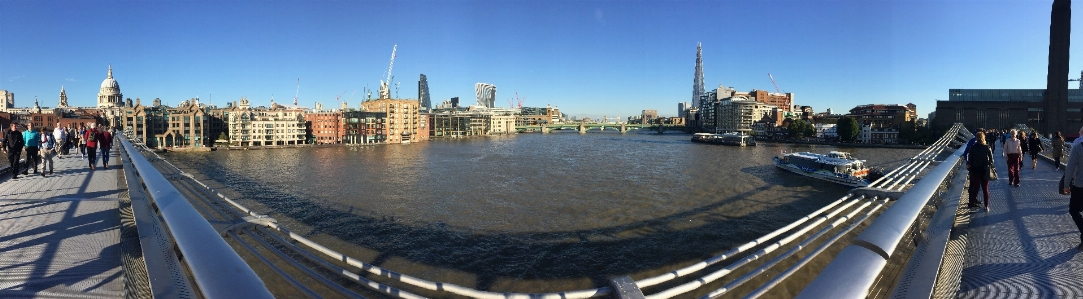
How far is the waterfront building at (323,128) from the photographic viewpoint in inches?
1120

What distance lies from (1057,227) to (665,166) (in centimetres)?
1263

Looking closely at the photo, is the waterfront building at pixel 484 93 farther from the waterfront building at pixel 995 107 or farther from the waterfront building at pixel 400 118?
the waterfront building at pixel 995 107

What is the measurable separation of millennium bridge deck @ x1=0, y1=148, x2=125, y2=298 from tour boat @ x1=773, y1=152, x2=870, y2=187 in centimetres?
1131

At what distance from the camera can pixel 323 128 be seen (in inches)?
1127

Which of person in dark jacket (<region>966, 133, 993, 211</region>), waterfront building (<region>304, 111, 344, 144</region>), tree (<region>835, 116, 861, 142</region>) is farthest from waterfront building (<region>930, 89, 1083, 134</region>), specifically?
waterfront building (<region>304, 111, 344, 144</region>)

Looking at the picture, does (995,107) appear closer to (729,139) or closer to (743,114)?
(729,139)

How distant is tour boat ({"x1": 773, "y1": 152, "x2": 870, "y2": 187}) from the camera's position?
10.6 meters

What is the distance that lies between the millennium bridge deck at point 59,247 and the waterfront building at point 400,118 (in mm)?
30580

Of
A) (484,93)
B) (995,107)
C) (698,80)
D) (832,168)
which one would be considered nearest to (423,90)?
(484,93)

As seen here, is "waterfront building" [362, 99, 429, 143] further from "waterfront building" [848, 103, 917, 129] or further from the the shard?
the the shard

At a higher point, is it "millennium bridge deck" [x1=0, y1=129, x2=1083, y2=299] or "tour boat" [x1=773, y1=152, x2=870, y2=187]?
"millennium bridge deck" [x1=0, y1=129, x2=1083, y2=299]

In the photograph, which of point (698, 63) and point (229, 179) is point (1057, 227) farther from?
point (698, 63)

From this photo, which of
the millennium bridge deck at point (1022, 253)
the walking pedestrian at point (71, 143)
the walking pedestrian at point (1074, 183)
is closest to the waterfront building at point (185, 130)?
the walking pedestrian at point (71, 143)

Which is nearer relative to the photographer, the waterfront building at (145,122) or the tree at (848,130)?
the waterfront building at (145,122)
